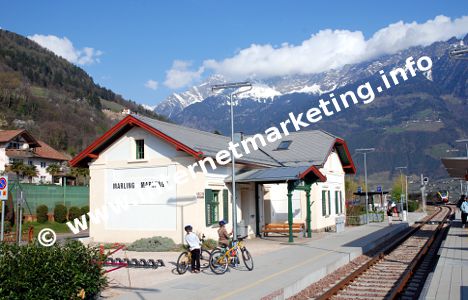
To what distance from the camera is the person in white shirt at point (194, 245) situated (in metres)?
14.0

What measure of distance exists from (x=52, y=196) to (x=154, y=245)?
19.8 m

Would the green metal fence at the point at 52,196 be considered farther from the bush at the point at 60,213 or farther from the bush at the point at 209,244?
the bush at the point at 209,244

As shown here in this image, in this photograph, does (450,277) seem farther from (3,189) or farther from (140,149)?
(140,149)

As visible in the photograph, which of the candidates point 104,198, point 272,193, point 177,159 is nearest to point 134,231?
point 104,198

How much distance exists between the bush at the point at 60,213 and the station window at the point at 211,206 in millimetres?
18313

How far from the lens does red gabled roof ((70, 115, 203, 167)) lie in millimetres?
21000

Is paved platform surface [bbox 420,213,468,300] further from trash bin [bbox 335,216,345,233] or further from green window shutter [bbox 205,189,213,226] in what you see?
trash bin [bbox 335,216,345,233]

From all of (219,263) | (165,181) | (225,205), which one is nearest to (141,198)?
(165,181)

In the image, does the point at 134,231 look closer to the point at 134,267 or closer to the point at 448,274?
the point at 134,267

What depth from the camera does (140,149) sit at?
75.3 ft

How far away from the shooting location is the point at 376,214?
42500mm

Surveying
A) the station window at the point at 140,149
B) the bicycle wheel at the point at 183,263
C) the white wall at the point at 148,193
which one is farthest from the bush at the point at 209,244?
the bicycle wheel at the point at 183,263

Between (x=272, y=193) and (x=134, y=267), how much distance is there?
1496cm

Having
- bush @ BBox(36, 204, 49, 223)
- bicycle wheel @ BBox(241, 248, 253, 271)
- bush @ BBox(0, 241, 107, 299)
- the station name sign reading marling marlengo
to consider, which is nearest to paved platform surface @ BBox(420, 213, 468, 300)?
bicycle wheel @ BBox(241, 248, 253, 271)
